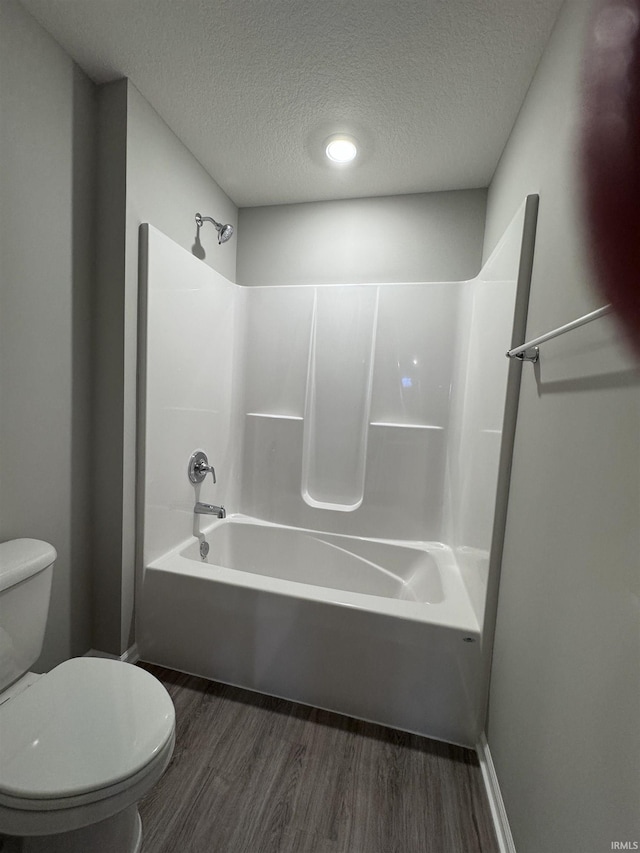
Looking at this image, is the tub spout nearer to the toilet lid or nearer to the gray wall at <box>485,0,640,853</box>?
the toilet lid

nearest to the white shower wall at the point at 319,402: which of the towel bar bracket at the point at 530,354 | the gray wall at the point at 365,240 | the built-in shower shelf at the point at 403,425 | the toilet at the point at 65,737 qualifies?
the built-in shower shelf at the point at 403,425

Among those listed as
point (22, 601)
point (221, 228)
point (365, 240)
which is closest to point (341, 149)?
point (365, 240)

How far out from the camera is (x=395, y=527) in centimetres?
228

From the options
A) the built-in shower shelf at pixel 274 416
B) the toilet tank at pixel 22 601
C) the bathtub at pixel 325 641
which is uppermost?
the built-in shower shelf at pixel 274 416

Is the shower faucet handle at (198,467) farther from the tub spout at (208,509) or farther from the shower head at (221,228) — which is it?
the shower head at (221,228)

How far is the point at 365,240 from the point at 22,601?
8.02ft

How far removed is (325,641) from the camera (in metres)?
1.52

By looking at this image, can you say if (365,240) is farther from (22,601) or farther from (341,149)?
(22,601)

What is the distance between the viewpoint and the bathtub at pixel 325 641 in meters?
1.43

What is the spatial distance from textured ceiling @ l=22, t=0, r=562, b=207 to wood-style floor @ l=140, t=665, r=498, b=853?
2598mm

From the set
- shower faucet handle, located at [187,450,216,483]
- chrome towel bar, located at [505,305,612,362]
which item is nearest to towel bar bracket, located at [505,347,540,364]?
chrome towel bar, located at [505,305,612,362]

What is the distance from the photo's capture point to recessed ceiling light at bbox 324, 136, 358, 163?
1791 mm

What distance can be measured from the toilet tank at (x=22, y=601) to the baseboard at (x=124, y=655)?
1.74ft

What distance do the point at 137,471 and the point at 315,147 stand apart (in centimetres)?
183
